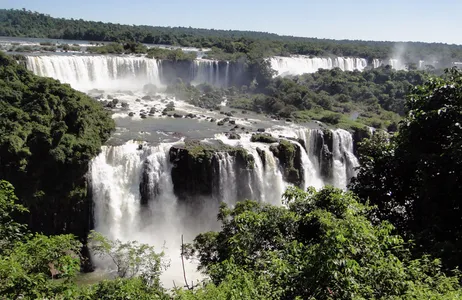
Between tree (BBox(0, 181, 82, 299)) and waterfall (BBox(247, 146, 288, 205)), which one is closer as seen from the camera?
tree (BBox(0, 181, 82, 299))

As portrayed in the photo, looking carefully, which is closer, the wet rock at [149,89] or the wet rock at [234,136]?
the wet rock at [234,136]

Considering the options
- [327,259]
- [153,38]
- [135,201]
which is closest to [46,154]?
[135,201]

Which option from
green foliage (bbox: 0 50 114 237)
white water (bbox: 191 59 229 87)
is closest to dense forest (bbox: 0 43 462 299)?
green foliage (bbox: 0 50 114 237)

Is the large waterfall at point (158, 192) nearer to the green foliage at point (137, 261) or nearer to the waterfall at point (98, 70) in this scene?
the green foliage at point (137, 261)

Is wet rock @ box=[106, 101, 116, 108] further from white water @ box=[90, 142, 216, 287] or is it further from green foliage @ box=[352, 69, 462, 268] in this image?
green foliage @ box=[352, 69, 462, 268]

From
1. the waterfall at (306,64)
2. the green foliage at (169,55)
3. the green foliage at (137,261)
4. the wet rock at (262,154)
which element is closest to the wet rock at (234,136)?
the wet rock at (262,154)

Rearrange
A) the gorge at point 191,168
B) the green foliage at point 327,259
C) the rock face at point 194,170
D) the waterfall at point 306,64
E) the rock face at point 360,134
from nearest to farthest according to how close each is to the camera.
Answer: the green foliage at point 327,259 → the gorge at point 191,168 → the rock face at point 194,170 → the rock face at point 360,134 → the waterfall at point 306,64

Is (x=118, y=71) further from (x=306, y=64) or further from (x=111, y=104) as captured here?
(x=306, y=64)
